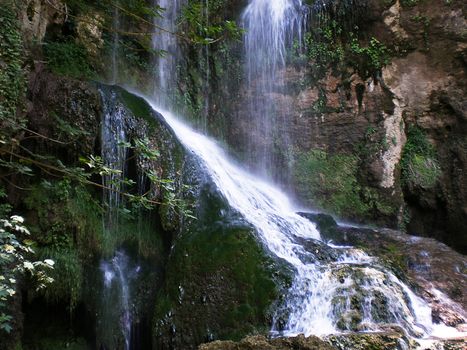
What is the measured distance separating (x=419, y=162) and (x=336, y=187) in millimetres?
2109

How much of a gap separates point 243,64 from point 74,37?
4.43 m

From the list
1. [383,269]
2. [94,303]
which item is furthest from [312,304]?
[94,303]

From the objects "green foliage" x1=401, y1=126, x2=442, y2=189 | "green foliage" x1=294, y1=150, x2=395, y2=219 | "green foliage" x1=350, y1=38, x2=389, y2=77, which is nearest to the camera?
"green foliage" x1=294, y1=150, x2=395, y2=219

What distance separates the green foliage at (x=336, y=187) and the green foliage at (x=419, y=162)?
101 centimetres

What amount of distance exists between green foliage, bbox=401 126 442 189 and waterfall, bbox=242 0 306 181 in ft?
9.28

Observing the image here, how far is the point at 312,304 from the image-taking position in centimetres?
474

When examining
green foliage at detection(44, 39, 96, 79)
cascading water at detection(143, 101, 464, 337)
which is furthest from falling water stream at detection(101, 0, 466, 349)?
green foliage at detection(44, 39, 96, 79)

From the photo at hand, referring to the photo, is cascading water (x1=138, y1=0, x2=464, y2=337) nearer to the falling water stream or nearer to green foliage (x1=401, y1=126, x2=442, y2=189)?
the falling water stream

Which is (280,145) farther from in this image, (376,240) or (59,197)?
(59,197)

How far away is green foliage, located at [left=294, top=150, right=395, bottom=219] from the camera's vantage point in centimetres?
978

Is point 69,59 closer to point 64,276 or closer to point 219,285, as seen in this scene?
point 64,276

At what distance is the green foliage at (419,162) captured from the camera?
395 inches

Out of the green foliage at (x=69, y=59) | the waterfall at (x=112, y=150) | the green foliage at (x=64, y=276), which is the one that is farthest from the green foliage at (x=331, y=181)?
the green foliage at (x=64, y=276)

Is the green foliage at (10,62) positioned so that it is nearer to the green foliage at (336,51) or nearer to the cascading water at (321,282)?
the cascading water at (321,282)
